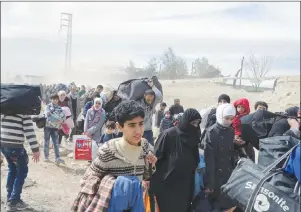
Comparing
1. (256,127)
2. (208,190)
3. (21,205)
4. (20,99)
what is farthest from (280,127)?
(21,205)

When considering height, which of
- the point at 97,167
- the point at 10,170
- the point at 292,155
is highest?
the point at 292,155

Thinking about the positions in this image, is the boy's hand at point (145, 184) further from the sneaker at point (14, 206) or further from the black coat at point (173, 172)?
the sneaker at point (14, 206)

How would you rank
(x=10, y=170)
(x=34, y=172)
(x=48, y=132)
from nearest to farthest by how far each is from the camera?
(x=10, y=170)
(x=34, y=172)
(x=48, y=132)

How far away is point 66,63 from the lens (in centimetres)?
4197

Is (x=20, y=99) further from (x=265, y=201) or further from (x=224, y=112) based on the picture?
(x=265, y=201)

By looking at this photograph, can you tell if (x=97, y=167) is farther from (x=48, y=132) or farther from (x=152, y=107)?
(x=48, y=132)

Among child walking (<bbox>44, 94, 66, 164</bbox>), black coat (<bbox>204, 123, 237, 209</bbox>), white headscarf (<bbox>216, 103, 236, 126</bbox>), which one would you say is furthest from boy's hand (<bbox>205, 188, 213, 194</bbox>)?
child walking (<bbox>44, 94, 66, 164</bbox>)

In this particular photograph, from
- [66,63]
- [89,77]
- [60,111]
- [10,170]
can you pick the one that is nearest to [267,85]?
[89,77]

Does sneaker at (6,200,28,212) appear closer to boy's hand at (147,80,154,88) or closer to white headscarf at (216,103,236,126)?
boy's hand at (147,80,154,88)

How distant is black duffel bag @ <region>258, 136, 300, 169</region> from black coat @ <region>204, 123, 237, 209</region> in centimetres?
144

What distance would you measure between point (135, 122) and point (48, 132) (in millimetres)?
5978

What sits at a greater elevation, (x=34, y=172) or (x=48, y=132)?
(x=48, y=132)

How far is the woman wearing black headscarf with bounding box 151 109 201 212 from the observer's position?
4.39 meters

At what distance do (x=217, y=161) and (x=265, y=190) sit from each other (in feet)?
6.04
